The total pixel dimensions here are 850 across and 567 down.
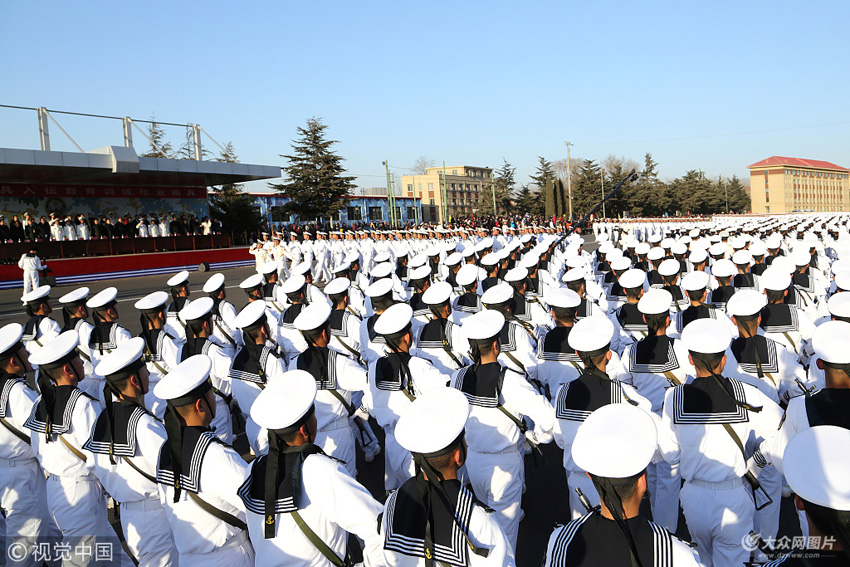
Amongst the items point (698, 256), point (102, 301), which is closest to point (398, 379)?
point (102, 301)

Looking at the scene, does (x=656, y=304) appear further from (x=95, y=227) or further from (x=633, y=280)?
(x=95, y=227)

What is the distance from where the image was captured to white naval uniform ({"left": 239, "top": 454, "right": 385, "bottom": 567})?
2379mm

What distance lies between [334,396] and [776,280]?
4236 millimetres

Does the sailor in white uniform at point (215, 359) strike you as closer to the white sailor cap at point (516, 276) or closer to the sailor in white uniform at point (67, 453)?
the sailor in white uniform at point (67, 453)

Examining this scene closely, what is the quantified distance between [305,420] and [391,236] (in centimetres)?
1764

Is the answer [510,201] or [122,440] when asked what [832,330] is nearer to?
[122,440]

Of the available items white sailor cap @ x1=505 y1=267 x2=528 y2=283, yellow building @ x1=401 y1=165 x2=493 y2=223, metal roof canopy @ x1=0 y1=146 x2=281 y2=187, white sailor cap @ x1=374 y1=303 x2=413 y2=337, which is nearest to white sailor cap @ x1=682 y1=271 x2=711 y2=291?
white sailor cap @ x1=505 y1=267 x2=528 y2=283

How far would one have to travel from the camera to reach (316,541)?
8.14ft

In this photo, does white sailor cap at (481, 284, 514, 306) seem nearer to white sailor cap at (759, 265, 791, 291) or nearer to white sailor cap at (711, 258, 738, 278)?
white sailor cap at (759, 265, 791, 291)

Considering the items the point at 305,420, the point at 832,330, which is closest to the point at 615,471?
the point at 305,420

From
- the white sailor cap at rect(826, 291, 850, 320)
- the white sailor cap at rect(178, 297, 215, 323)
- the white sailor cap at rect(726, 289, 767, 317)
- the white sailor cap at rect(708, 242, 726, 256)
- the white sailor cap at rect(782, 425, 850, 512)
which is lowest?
the white sailor cap at rect(782, 425, 850, 512)

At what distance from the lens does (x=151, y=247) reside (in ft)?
86.3

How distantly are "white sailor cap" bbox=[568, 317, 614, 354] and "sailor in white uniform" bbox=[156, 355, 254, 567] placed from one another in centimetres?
193

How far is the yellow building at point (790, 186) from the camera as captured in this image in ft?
251
